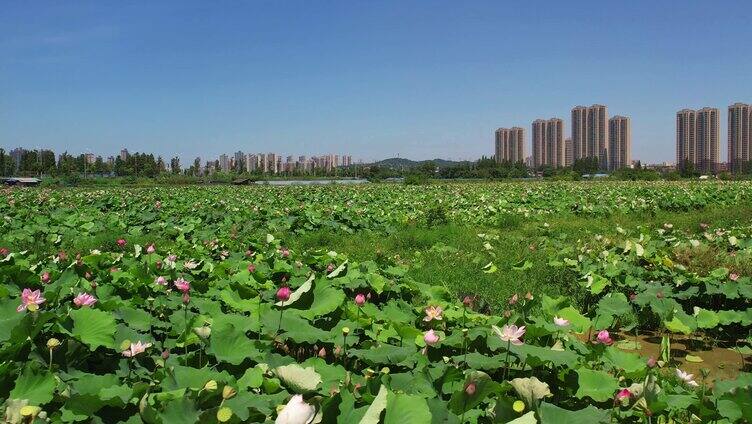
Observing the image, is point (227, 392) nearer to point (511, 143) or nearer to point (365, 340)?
point (365, 340)

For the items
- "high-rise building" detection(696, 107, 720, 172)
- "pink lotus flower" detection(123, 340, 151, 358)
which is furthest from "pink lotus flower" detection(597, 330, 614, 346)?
"high-rise building" detection(696, 107, 720, 172)

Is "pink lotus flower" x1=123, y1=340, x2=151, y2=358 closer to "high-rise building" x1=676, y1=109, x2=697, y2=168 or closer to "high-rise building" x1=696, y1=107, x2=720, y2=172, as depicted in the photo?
"high-rise building" x1=696, y1=107, x2=720, y2=172

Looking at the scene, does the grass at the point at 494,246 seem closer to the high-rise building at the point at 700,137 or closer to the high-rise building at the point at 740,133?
the high-rise building at the point at 700,137

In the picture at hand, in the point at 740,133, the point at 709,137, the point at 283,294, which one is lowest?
the point at 283,294

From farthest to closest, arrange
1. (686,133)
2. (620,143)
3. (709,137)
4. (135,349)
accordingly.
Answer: (620,143) → (686,133) → (709,137) → (135,349)

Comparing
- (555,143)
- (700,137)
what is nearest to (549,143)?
(555,143)

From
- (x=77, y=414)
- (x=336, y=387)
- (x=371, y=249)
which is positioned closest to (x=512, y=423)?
(x=336, y=387)
